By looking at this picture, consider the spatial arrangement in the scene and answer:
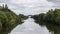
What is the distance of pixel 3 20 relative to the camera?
6022cm

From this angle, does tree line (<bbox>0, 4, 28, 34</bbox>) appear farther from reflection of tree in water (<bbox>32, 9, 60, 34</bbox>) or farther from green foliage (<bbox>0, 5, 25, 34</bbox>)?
reflection of tree in water (<bbox>32, 9, 60, 34</bbox>)

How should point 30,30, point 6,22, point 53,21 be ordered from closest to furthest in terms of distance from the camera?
point 30,30
point 6,22
point 53,21

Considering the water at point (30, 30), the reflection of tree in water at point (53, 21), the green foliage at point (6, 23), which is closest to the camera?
the water at point (30, 30)

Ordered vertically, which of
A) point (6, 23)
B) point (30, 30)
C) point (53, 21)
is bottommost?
point (53, 21)

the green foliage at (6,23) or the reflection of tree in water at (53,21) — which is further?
the reflection of tree in water at (53,21)

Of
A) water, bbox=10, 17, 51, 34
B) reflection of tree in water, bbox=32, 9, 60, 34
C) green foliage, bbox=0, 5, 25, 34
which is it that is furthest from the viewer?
reflection of tree in water, bbox=32, 9, 60, 34

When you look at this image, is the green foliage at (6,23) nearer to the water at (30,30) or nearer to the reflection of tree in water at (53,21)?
the water at (30,30)

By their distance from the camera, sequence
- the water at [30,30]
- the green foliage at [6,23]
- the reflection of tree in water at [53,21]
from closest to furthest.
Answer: the water at [30,30] → the green foliage at [6,23] → the reflection of tree in water at [53,21]

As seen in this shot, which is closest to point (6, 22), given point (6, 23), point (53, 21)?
point (6, 23)

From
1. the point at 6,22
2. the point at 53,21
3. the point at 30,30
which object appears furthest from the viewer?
the point at 53,21

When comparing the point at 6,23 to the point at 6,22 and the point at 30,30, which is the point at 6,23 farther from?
the point at 30,30

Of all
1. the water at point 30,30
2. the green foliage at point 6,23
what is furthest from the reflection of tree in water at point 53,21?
the green foliage at point 6,23

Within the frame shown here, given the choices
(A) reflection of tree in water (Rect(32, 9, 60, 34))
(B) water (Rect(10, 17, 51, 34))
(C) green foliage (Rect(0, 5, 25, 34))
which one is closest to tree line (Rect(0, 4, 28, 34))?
A: (C) green foliage (Rect(0, 5, 25, 34))

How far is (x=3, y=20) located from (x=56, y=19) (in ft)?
93.2
